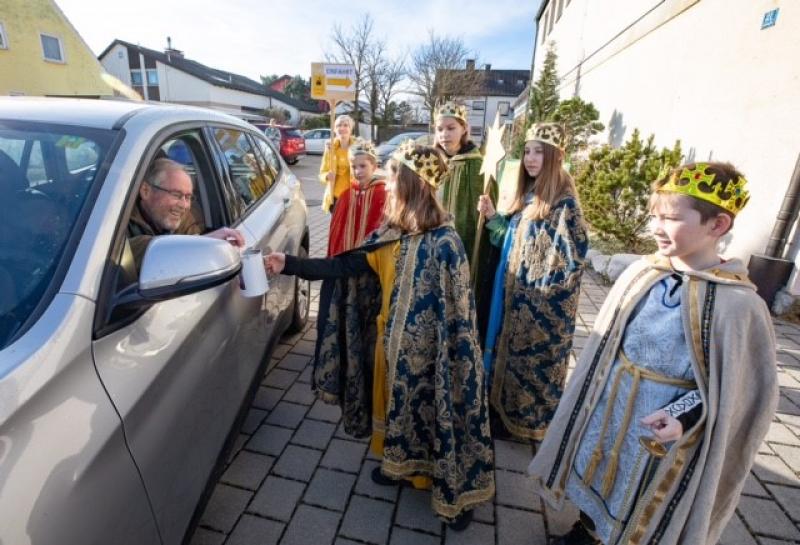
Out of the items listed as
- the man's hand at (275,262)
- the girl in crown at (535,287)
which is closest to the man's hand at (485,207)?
the girl in crown at (535,287)

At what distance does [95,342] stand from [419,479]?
159 centimetres

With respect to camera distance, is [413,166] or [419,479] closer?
[413,166]

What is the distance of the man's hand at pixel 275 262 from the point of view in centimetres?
200

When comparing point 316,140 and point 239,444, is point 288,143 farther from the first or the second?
point 239,444

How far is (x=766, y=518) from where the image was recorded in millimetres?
2225

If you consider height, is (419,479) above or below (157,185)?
below

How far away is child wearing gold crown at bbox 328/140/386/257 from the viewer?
12.3ft

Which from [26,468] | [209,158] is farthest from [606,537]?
[209,158]

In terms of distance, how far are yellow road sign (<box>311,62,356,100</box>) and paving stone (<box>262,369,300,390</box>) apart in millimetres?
5010

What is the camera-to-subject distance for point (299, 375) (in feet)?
11.0

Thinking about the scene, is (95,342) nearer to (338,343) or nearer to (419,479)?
(338,343)

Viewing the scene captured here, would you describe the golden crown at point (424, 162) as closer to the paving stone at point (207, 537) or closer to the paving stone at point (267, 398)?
the paving stone at point (207, 537)

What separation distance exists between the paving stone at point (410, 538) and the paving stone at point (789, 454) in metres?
2.21

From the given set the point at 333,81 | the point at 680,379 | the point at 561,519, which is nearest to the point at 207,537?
the point at 561,519
